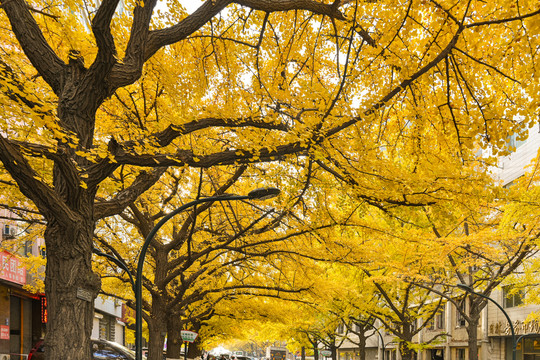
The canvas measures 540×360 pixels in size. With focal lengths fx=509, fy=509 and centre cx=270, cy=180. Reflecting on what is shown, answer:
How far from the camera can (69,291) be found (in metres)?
6.75

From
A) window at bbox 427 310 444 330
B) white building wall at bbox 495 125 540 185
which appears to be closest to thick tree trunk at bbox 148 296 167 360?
white building wall at bbox 495 125 540 185

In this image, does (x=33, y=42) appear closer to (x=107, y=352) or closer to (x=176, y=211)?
(x=176, y=211)

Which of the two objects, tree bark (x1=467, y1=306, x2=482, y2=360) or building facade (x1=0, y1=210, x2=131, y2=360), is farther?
tree bark (x1=467, y1=306, x2=482, y2=360)

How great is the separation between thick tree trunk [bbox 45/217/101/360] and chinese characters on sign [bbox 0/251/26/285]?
12.3 meters

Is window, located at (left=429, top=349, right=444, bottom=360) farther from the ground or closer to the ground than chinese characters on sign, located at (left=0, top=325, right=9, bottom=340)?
closer to the ground

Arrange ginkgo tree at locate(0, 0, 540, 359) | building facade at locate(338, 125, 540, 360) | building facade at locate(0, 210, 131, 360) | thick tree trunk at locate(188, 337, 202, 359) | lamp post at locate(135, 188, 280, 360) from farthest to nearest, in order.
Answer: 1. thick tree trunk at locate(188, 337, 202, 359)
2. building facade at locate(338, 125, 540, 360)
3. building facade at locate(0, 210, 131, 360)
4. lamp post at locate(135, 188, 280, 360)
5. ginkgo tree at locate(0, 0, 540, 359)

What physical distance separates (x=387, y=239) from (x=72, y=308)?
8.49 metres

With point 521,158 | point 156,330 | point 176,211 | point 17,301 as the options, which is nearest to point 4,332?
point 17,301

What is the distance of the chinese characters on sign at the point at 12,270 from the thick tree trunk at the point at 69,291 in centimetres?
→ 1230

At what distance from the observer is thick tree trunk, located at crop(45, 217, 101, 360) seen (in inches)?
257

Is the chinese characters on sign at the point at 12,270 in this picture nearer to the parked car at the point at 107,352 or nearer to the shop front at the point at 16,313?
the shop front at the point at 16,313

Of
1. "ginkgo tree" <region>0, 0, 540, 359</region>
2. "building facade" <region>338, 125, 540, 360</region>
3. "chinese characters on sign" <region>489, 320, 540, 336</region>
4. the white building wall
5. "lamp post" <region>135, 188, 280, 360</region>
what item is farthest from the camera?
the white building wall

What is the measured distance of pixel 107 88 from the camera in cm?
698

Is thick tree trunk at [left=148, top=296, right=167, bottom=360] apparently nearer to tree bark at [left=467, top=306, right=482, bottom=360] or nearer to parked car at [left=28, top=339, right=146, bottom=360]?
parked car at [left=28, top=339, right=146, bottom=360]
